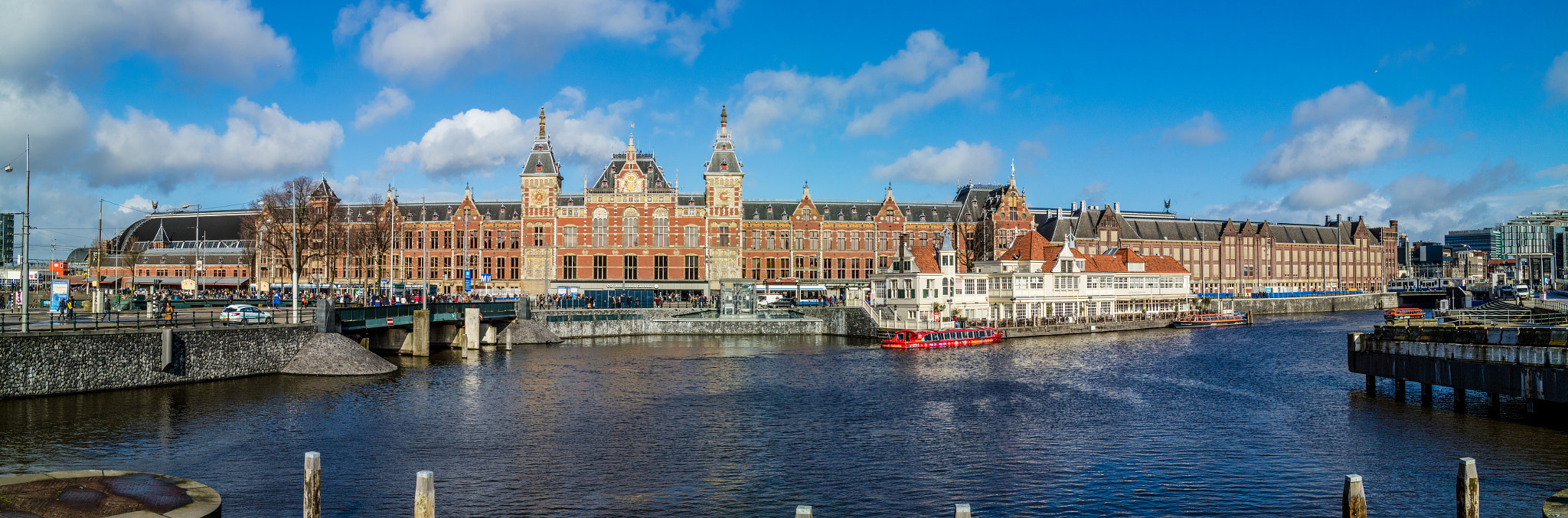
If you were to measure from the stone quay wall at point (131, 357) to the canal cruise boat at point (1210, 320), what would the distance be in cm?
8813

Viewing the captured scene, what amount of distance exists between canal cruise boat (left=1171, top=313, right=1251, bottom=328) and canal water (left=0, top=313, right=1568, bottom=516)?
45766 millimetres

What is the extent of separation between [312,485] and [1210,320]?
Answer: 344ft

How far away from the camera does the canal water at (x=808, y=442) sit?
28859 millimetres

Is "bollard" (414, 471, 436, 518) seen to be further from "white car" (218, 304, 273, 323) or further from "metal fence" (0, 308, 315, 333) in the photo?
"white car" (218, 304, 273, 323)

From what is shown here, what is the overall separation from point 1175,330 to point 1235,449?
69665mm

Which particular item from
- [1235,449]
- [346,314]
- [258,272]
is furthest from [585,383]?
[258,272]

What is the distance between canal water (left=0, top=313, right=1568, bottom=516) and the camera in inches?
1136

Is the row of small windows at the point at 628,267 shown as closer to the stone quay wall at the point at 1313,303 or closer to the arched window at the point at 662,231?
the arched window at the point at 662,231

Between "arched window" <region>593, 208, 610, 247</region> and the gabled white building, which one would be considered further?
"arched window" <region>593, 208, 610, 247</region>

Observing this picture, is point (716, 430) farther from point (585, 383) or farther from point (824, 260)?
point (824, 260)

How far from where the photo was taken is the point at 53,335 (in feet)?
146

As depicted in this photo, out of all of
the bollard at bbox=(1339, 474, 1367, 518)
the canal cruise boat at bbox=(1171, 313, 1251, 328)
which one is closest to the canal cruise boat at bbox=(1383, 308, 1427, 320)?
the canal cruise boat at bbox=(1171, 313, 1251, 328)

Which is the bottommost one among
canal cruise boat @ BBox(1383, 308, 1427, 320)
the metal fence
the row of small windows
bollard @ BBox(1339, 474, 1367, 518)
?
bollard @ BBox(1339, 474, 1367, 518)

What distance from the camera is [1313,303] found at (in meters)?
148
